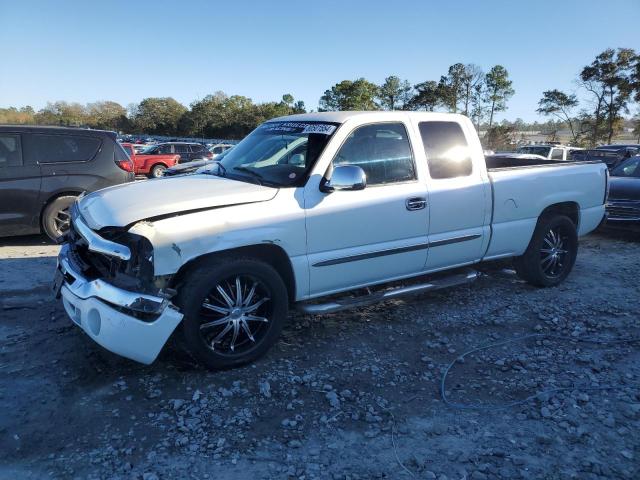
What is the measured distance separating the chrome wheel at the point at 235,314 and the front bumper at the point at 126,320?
11.2 inches

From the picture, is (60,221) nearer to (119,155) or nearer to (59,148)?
(59,148)

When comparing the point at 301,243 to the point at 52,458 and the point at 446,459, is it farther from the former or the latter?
the point at 52,458

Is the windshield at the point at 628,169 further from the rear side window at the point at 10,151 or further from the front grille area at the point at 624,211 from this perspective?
the rear side window at the point at 10,151

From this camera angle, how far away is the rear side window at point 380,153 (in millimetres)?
4047

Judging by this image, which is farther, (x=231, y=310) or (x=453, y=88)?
(x=453, y=88)

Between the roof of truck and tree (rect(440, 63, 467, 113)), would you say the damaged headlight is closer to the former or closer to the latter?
the roof of truck

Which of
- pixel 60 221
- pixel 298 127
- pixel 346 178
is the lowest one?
pixel 60 221

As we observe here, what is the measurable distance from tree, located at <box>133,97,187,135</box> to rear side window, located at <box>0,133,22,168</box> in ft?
242

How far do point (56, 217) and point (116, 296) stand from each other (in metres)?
4.83

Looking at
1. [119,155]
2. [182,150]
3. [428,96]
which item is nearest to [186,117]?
[428,96]

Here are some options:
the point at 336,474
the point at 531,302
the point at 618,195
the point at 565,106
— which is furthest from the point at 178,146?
the point at 565,106

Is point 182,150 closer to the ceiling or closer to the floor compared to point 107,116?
closer to the floor

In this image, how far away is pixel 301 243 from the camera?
368cm

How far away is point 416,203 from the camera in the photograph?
13.8 ft
